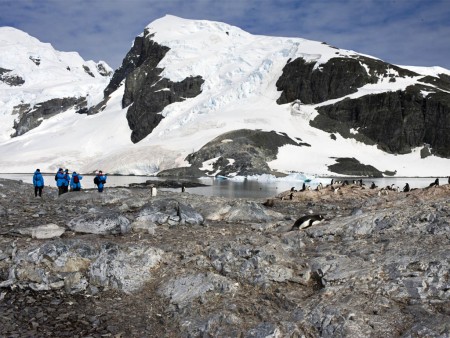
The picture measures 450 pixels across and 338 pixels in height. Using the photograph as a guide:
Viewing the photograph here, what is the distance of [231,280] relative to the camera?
9633 mm

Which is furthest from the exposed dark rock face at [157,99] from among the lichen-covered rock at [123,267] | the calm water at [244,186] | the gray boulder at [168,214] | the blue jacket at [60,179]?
the lichen-covered rock at [123,267]

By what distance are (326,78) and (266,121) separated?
3422cm

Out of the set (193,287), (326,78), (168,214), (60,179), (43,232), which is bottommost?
(193,287)

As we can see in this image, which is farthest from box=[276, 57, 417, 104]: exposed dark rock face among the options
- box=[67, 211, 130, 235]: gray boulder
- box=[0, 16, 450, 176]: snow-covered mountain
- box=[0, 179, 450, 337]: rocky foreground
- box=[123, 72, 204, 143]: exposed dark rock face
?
box=[0, 179, 450, 337]: rocky foreground

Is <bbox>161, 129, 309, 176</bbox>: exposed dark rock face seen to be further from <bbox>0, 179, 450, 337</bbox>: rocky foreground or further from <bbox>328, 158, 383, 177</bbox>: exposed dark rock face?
<bbox>0, 179, 450, 337</bbox>: rocky foreground

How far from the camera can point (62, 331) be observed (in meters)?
8.36

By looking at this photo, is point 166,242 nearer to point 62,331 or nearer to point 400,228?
point 62,331

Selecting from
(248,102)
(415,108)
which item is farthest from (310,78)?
(415,108)

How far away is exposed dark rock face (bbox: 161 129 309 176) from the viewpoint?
109m

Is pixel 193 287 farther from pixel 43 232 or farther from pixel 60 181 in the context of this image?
pixel 60 181

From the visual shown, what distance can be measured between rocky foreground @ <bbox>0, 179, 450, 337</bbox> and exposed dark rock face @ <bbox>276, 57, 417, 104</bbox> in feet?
510

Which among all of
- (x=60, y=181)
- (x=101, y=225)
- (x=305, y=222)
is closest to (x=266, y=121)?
(x=60, y=181)

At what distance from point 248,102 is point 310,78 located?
2483cm

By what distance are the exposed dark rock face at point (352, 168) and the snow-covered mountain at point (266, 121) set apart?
0.45 m
